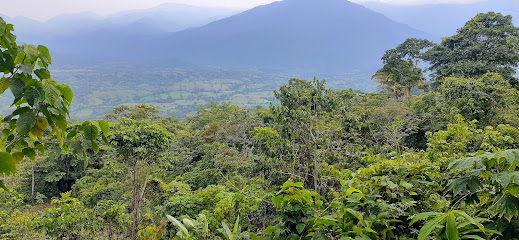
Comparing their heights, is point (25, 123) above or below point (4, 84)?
below

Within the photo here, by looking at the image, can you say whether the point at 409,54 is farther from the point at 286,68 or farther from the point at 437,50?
the point at 286,68

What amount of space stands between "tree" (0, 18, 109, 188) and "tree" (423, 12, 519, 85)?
1657 centimetres

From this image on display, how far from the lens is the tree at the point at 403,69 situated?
68.7 feet

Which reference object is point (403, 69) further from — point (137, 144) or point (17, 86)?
point (17, 86)

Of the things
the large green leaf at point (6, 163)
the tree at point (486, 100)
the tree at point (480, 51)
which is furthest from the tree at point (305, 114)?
the tree at point (480, 51)

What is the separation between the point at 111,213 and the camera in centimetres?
471

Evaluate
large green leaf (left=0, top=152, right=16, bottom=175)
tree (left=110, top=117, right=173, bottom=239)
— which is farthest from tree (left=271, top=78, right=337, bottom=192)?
tree (left=110, top=117, right=173, bottom=239)

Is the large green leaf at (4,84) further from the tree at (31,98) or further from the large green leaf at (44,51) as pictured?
the large green leaf at (44,51)

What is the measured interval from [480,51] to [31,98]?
65.1 ft

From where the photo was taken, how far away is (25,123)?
87cm

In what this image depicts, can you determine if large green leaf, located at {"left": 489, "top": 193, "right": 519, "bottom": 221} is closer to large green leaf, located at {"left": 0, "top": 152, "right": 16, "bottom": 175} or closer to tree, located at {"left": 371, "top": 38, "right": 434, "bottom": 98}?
large green leaf, located at {"left": 0, "top": 152, "right": 16, "bottom": 175}

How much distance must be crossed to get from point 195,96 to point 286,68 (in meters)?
93.0

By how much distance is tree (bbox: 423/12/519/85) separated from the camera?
14.2m

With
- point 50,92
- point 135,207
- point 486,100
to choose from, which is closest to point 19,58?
point 50,92
